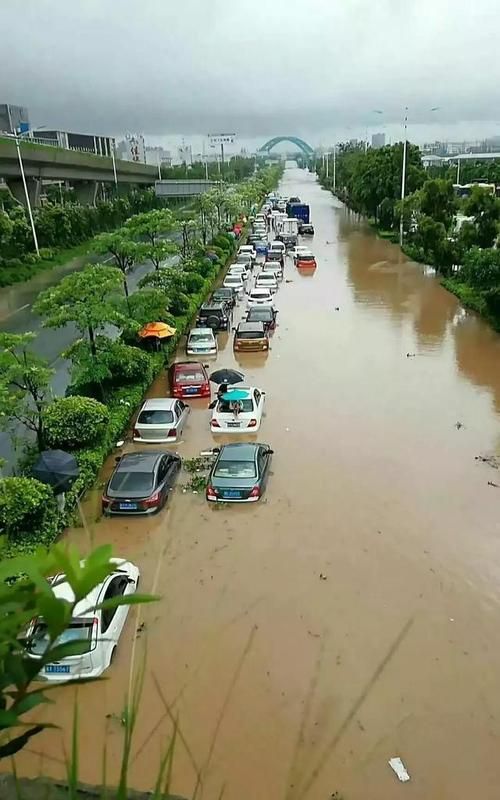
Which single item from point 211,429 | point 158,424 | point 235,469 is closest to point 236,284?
point 211,429

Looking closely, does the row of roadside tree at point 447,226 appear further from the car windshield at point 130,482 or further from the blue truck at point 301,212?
the car windshield at point 130,482

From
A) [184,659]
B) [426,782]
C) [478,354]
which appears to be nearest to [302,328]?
[478,354]

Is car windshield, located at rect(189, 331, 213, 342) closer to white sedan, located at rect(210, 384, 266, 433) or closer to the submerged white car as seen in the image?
white sedan, located at rect(210, 384, 266, 433)

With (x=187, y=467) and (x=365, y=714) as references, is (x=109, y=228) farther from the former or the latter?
(x=365, y=714)

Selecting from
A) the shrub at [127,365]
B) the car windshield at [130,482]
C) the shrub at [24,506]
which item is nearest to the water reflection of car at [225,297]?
the shrub at [127,365]

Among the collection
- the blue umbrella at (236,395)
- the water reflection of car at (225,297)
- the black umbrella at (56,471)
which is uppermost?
the black umbrella at (56,471)

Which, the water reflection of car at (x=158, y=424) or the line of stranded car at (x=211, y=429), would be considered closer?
the line of stranded car at (x=211, y=429)
